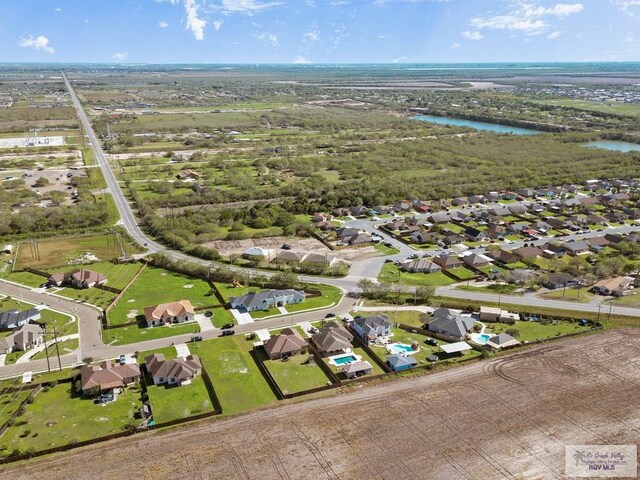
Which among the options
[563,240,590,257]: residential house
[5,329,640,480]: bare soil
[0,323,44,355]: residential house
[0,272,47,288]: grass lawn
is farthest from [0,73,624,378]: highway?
[5,329,640,480]: bare soil

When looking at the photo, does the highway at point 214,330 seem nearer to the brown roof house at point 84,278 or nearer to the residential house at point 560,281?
the brown roof house at point 84,278

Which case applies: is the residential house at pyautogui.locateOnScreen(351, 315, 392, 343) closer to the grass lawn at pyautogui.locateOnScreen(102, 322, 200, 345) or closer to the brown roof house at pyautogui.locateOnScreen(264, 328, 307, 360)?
the brown roof house at pyautogui.locateOnScreen(264, 328, 307, 360)

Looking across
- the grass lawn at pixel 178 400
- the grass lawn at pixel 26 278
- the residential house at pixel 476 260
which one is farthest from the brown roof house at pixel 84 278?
the residential house at pixel 476 260

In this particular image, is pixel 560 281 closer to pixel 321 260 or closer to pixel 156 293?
pixel 321 260

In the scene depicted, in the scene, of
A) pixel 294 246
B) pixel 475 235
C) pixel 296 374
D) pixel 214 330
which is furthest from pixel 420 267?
pixel 214 330

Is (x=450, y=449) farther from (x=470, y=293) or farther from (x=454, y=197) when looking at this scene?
(x=454, y=197)

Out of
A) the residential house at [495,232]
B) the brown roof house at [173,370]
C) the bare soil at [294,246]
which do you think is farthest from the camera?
the residential house at [495,232]
